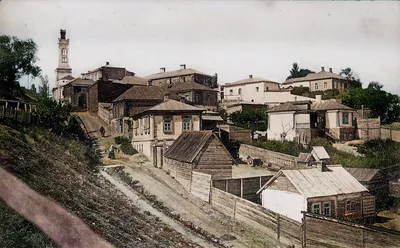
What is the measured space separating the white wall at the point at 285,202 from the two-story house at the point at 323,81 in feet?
87.0

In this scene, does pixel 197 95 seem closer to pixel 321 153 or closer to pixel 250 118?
pixel 250 118

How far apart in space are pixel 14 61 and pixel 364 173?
47.0 feet

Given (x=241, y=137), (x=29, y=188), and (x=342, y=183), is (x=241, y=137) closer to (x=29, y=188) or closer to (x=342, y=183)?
(x=342, y=183)

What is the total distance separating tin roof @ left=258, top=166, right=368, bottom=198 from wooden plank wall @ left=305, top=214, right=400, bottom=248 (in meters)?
1.63

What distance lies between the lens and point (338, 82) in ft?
122

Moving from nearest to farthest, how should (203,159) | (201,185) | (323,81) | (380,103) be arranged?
(201,185), (203,159), (380,103), (323,81)

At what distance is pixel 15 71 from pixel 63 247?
681 cm

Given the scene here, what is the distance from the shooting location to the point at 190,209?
1249cm

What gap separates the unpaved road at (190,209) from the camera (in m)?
10.4

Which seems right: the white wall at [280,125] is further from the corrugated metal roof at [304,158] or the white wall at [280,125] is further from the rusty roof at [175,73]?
the rusty roof at [175,73]

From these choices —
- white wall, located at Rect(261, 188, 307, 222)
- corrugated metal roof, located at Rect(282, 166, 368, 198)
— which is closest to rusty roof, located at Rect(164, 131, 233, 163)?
white wall, located at Rect(261, 188, 307, 222)

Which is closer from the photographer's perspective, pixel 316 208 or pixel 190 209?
pixel 316 208

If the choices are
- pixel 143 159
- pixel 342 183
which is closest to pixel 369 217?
pixel 342 183

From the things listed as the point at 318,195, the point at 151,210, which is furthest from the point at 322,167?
the point at 151,210
